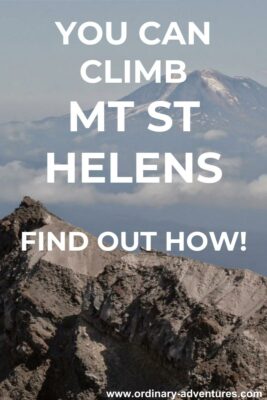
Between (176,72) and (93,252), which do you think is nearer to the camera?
(93,252)

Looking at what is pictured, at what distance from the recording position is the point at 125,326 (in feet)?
103

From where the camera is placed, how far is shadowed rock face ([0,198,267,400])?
28.0 metres

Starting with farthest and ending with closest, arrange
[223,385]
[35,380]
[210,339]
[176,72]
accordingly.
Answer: [176,72] → [35,380] → [210,339] → [223,385]

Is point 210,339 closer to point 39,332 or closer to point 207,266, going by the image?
point 207,266

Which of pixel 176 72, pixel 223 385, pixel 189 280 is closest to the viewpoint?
pixel 223 385

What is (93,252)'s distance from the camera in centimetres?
3662

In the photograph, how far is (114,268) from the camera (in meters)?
33.5

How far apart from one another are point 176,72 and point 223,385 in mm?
17490

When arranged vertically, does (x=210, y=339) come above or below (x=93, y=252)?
below

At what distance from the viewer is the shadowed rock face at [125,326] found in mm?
27953

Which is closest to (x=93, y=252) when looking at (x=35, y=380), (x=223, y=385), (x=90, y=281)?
(x=90, y=281)

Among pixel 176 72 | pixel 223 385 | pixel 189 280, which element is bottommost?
pixel 223 385

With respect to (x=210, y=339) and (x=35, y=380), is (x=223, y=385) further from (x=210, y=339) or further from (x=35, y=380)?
(x=35, y=380)

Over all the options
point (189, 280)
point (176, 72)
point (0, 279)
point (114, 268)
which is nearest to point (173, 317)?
point (189, 280)
